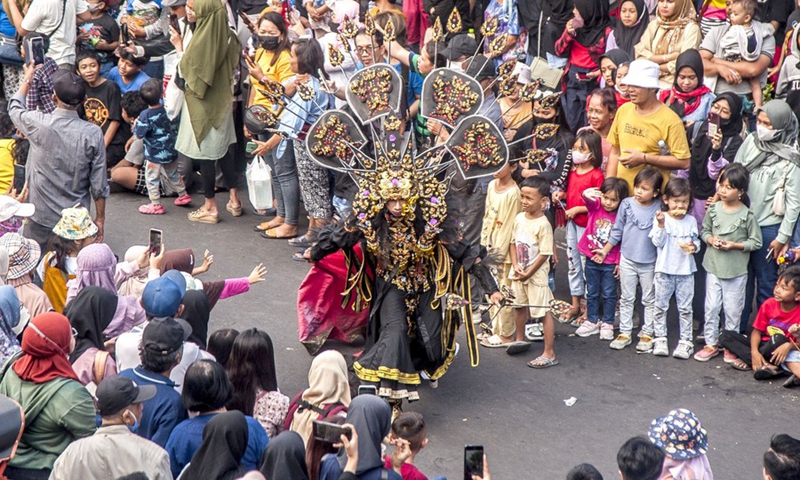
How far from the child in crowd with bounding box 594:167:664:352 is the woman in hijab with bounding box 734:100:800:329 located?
0.72 m

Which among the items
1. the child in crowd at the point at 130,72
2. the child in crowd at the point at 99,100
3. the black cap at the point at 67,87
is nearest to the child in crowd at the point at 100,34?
the child in crowd at the point at 130,72

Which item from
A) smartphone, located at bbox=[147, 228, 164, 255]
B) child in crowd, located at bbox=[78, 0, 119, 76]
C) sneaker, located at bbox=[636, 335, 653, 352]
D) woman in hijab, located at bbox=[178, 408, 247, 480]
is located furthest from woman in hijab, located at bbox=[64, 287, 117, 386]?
child in crowd, located at bbox=[78, 0, 119, 76]

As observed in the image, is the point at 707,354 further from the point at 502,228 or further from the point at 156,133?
the point at 156,133

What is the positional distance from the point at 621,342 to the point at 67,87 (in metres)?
4.70

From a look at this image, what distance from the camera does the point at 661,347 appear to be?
877cm

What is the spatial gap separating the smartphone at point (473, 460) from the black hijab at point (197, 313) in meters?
2.43

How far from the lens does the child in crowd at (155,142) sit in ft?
37.3

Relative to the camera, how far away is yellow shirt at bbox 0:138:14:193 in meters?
10.0

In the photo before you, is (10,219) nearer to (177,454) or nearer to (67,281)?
(67,281)

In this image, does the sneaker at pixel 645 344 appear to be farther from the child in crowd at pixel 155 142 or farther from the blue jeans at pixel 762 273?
the child in crowd at pixel 155 142

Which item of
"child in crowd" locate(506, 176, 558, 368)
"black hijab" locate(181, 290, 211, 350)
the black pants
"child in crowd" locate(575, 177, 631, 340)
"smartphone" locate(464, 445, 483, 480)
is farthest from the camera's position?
the black pants

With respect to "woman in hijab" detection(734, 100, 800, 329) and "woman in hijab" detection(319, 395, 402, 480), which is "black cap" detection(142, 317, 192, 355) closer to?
"woman in hijab" detection(319, 395, 402, 480)

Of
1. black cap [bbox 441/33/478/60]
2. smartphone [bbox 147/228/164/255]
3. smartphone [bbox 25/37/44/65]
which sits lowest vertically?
smartphone [bbox 147/228/164/255]

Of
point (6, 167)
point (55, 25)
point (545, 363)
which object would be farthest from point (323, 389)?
point (55, 25)
